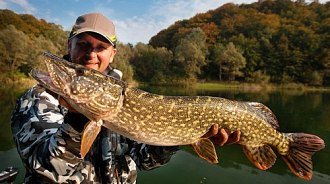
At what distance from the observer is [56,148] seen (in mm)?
1926

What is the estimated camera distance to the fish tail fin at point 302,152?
299 centimetres

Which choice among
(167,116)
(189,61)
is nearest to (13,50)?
(189,61)

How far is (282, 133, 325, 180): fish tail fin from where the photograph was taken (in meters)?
2.99

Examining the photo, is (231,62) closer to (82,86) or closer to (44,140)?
(82,86)

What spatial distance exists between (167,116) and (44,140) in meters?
1.06

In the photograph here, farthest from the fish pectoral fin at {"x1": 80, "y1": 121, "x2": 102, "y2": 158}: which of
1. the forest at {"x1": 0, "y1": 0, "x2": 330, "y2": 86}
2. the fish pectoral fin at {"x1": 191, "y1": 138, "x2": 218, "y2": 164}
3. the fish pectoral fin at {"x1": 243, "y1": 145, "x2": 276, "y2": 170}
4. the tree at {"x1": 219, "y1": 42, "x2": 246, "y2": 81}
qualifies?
the tree at {"x1": 219, "y1": 42, "x2": 246, "y2": 81}

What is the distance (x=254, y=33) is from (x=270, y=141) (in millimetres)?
61449

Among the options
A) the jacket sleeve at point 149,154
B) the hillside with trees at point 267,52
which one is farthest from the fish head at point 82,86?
the hillside with trees at point 267,52

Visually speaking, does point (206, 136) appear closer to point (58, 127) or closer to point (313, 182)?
point (58, 127)

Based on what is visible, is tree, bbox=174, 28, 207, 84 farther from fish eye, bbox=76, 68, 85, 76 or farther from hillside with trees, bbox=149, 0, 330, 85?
fish eye, bbox=76, 68, 85, 76

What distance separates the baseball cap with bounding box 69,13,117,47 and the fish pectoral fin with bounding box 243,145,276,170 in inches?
65.0

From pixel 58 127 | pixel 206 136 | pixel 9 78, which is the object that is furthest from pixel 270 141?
pixel 9 78

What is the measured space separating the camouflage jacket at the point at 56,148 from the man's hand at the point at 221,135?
2.51 ft

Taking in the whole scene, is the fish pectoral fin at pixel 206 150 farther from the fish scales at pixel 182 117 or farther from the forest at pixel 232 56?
the forest at pixel 232 56
